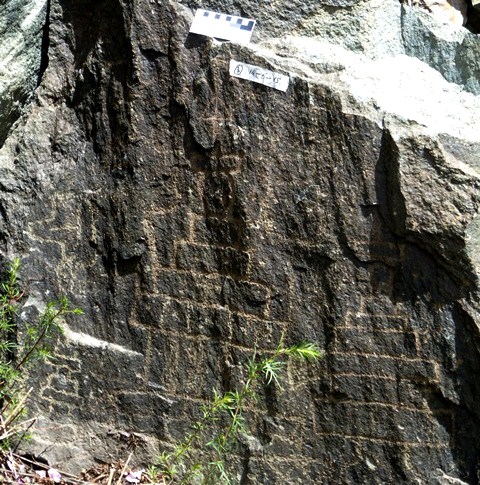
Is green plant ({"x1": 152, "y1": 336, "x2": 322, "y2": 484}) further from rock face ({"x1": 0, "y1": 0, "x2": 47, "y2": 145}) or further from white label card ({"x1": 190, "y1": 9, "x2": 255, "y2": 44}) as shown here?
rock face ({"x1": 0, "y1": 0, "x2": 47, "y2": 145})

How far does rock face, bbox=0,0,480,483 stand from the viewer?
2.23 m

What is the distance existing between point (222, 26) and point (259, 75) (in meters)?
0.19

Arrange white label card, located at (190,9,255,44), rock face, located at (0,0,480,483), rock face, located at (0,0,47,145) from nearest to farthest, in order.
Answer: rock face, located at (0,0,480,483)
white label card, located at (190,9,255,44)
rock face, located at (0,0,47,145)

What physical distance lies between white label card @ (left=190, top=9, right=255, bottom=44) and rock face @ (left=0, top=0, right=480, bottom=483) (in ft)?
0.09

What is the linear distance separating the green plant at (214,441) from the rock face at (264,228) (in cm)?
4

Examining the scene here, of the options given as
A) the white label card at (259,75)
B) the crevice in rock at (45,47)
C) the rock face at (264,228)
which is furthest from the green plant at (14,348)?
the white label card at (259,75)

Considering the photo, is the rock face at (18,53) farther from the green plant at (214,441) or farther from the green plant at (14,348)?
the green plant at (214,441)

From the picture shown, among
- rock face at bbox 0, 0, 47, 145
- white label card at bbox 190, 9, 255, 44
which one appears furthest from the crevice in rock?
white label card at bbox 190, 9, 255, 44

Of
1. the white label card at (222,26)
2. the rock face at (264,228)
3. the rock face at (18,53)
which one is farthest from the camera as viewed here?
the rock face at (18,53)

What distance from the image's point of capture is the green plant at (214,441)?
7.58ft

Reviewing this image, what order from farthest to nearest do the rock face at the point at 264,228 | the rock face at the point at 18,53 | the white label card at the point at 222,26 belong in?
the rock face at the point at 18,53 → the white label card at the point at 222,26 → the rock face at the point at 264,228

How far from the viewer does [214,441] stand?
7.99ft

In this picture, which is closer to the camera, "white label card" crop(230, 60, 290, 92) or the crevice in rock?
"white label card" crop(230, 60, 290, 92)

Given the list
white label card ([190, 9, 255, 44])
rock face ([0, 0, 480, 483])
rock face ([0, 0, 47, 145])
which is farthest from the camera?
rock face ([0, 0, 47, 145])
